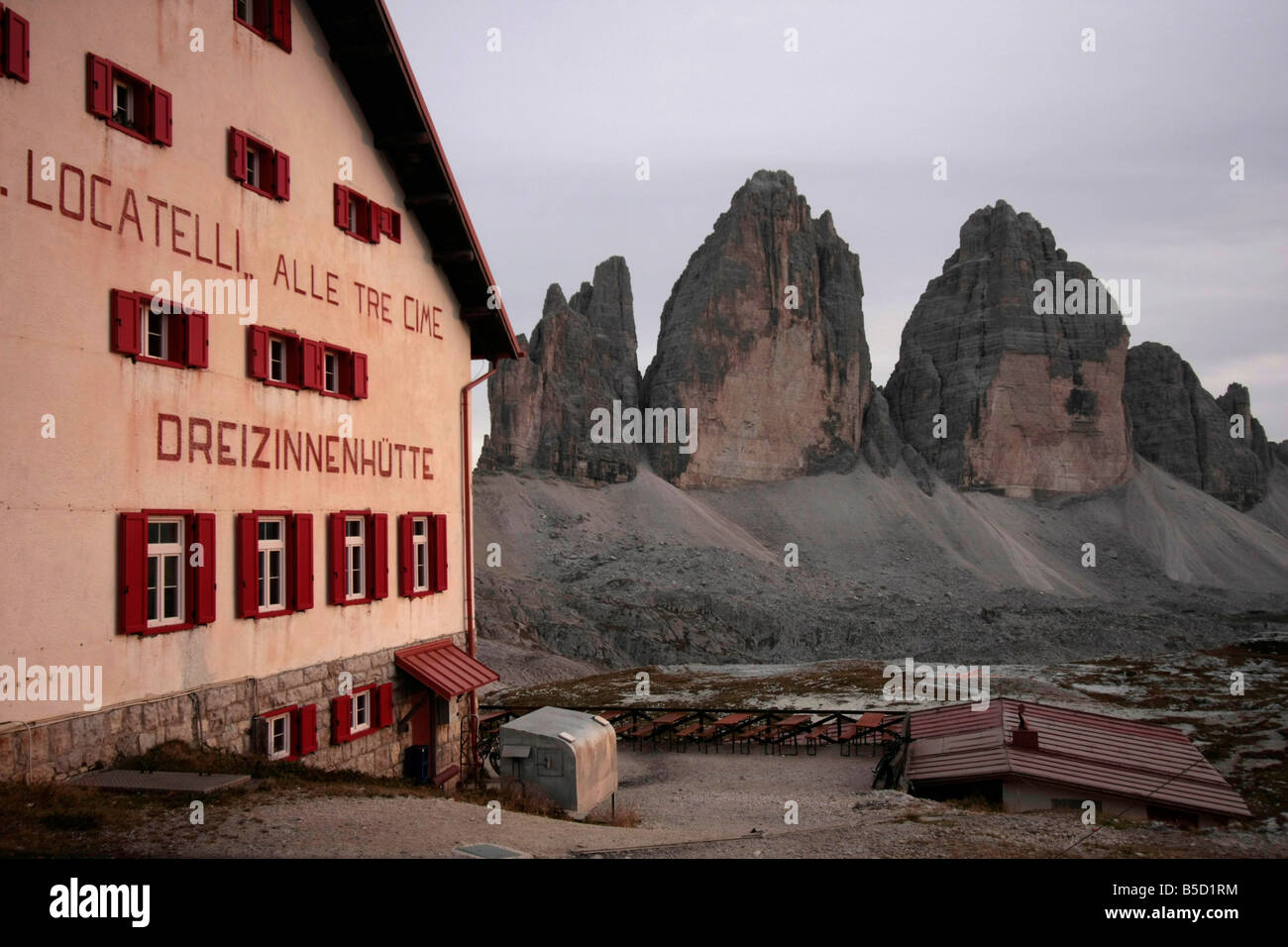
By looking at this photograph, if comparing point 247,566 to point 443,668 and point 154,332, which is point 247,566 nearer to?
point 154,332

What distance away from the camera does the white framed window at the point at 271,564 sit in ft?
50.4

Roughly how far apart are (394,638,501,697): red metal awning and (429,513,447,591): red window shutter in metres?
1.26

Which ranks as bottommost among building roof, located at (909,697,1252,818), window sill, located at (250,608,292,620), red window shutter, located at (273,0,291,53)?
building roof, located at (909,697,1252,818)

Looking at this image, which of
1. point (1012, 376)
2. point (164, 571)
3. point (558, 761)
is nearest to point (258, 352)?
point (164, 571)

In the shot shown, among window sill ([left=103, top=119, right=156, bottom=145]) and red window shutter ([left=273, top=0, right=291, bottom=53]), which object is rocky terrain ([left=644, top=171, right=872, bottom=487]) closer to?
red window shutter ([left=273, top=0, right=291, bottom=53])

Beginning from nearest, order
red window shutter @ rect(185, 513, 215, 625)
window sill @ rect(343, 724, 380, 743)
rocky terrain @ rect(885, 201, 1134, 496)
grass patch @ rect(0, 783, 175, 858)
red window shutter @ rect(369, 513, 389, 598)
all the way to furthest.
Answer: grass patch @ rect(0, 783, 175, 858)
red window shutter @ rect(185, 513, 215, 625)
window sill @ rect(343, 724, 380, 743)
red window shutter @ rect(369, 513, 389, 598)
rocky terrain @ rect(885, 201, 1134, 496)

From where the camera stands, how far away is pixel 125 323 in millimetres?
12570

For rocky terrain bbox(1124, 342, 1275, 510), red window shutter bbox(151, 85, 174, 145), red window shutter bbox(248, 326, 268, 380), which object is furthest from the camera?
rocky terrain bbox(1124, 342, 1275, 510)

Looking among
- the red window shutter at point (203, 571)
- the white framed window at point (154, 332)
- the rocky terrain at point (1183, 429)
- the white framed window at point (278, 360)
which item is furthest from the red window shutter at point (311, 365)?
the rocky terrain at point (1183, 429)

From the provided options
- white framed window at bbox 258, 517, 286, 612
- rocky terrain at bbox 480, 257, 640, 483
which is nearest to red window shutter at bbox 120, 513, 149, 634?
white framed window at bbox 258, 517, 286, 612

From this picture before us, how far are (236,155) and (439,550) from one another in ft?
28.7

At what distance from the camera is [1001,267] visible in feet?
404

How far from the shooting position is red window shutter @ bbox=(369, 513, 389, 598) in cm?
1808
